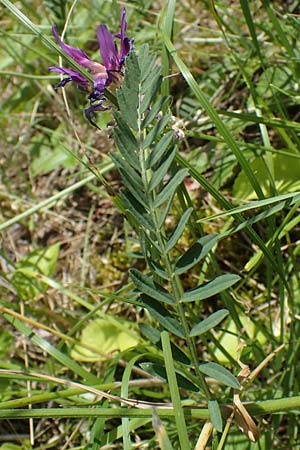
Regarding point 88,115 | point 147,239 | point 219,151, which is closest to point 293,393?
point 147,239

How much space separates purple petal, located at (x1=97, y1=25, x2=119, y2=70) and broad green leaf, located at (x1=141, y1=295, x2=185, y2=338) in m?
0.31

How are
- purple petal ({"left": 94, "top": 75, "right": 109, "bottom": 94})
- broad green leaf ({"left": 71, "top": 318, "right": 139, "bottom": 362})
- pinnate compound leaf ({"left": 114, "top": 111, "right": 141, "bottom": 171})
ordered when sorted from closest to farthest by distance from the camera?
pinnate compound leaf ({"left": 114, "top": 111, "right": 141, "bottom": 171})
purple petal ({"left": 94, "top": 75, "right": 109, "bottom": 94})
broad green leaf ({"left": 71, "top": 318, "right": 139, "bottom": 362})

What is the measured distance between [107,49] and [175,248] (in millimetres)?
577

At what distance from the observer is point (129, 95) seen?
750 mm

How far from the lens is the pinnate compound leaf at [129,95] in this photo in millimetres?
750

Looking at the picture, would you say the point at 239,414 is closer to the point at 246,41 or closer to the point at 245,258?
the point at 245,258

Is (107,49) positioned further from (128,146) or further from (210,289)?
(210,289)

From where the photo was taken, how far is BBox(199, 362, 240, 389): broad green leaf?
0.81 meters

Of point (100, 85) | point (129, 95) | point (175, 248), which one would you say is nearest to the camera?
point (129, 95)

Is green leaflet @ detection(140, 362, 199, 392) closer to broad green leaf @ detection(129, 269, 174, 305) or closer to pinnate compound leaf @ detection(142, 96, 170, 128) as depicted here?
broad green leaf @ detection(129, 269, 174, 305)

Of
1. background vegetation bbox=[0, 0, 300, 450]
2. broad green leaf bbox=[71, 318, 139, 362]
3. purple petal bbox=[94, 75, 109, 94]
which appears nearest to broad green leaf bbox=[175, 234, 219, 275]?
background vegetation bbox=[0, 0, 300, 450]

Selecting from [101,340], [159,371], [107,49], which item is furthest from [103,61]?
[101,340]

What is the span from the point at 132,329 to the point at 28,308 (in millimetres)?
238

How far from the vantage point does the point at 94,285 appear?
1.64m
